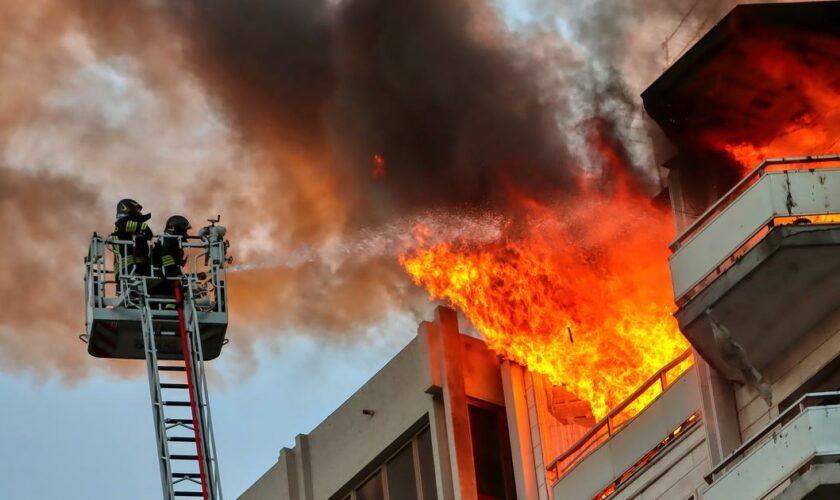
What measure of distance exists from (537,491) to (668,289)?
3632mm

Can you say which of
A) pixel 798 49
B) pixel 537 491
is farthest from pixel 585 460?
pixel 798 49

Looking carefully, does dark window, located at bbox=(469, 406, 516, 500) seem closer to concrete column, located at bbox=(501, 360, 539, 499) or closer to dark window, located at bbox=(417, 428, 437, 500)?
concrete column, located at bbox=(501, 360, 539, 499)

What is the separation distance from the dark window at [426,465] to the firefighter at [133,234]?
533 cm

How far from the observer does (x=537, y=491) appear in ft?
89.5

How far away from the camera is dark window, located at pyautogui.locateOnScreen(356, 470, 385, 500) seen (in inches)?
1184

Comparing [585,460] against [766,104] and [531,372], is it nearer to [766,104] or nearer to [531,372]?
[531,372]

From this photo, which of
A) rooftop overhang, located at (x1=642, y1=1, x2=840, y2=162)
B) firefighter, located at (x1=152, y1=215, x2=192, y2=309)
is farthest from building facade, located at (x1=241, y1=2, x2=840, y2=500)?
firefighter, located at (x1=152, y1=215, x2=192, y2=309)

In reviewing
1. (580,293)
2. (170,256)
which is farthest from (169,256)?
(580,293)

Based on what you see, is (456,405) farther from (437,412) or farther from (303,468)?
(303,468)

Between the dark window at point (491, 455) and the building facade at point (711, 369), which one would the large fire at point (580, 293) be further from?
the dark window at point (491, 455)

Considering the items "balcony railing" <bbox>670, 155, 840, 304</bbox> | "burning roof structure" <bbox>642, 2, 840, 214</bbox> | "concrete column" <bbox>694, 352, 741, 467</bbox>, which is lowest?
"concrete column" <bbox>694, 352, 741, 467</bbox>

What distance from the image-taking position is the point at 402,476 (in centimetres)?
2956

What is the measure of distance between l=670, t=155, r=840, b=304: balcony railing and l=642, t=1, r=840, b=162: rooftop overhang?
1106 mm

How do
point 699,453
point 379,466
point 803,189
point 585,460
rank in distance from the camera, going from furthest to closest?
1. point 379,466
2. point 585,460
3. point 699,453
4. point 803,189
